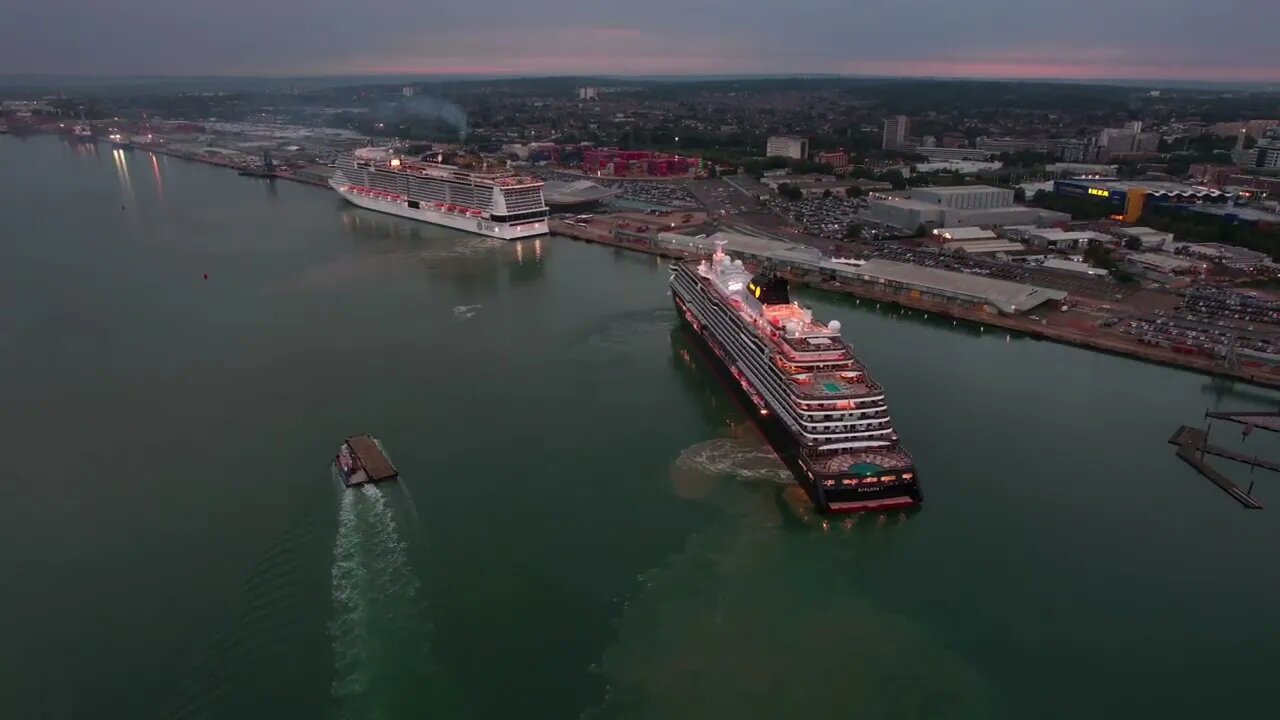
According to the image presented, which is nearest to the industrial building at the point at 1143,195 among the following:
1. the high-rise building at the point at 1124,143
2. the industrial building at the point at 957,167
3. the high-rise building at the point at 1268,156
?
the industrial building at the point at 957,167

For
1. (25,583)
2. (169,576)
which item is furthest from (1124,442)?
(25,583)

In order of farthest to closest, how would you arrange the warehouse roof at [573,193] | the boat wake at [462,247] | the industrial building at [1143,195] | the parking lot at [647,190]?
the parking lot at [647,190] < the warehouse roof at [573,193] < the industrial building at [1143,195] < the boat wake at [462,247]

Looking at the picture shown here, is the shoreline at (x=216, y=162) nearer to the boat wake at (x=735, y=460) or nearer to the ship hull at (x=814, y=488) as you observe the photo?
the ship hull at (x=814, y=488)

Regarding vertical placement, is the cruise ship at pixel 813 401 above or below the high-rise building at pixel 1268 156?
below

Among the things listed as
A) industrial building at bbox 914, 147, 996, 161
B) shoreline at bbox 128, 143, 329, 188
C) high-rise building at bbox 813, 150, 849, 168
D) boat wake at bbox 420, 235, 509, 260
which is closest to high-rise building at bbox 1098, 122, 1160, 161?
industrial building at bbox 914, 147, 996, 161

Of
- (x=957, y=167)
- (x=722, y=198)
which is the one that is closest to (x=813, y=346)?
(x=722, y=198)

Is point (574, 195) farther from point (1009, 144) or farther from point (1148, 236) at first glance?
point (1009, 144)
